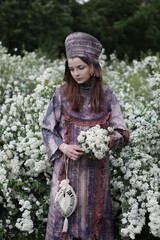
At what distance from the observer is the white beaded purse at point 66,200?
2.59m

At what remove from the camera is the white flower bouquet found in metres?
2.41

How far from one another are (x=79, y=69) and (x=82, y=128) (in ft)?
1.38

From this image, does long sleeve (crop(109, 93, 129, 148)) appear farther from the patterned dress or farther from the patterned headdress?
the patterned headdress

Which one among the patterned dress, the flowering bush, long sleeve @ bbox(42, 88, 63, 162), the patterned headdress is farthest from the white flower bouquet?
the flowering bush

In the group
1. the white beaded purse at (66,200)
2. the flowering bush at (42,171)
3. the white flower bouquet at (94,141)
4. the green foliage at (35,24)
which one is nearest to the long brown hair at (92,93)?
the white flower bouquet at (94,141)

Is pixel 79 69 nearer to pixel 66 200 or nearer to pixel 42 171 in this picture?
pixel 66 200

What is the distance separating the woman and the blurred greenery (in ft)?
18.9

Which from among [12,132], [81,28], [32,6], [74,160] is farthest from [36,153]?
[81,28]

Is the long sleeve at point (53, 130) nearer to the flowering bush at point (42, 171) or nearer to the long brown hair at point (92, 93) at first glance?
the long brown hair at point (92, 93)

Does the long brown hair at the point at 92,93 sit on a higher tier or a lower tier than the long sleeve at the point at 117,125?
higher

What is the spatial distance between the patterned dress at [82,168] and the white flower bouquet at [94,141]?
6.3 inches

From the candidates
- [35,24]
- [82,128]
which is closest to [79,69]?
[82,128]

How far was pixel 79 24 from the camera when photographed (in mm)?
9977

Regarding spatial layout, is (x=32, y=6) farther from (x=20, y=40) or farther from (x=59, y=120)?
(x=59, y=120)
